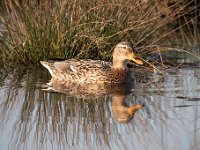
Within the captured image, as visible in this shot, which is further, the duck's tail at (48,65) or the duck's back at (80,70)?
the duck's tail at (48,65)

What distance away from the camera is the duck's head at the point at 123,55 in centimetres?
1034

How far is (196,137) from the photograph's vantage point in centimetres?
705

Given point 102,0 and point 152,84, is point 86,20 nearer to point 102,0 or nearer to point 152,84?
point 102,0

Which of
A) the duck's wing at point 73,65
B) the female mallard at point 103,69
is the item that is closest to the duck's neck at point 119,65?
the female mallard at point 103,69

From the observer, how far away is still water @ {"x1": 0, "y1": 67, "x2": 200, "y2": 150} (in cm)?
702

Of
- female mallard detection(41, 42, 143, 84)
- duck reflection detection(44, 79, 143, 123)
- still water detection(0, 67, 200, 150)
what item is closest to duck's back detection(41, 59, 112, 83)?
female mallard detection(41, 42, 143, 84)

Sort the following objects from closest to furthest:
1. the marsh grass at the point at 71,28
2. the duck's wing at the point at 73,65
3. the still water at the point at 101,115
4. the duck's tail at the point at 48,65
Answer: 1. the still water at the point at 101,115
2. the duck's wing at the point at 73,65
3. the duck's tail at the point at 48,65
4. the marsh grass at the point at 71,28

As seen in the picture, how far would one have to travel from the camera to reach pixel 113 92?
973cm

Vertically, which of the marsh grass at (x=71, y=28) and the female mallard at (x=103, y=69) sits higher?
the marsh grass at (x=71, y=28)

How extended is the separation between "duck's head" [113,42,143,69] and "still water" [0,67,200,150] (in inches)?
14.3

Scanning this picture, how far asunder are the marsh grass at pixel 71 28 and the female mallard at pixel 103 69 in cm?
59

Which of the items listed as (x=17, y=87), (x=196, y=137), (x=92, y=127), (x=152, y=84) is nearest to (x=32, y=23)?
(x=17, y=87)

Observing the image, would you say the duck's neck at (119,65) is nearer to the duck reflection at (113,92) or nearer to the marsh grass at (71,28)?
the duck reflection at (113,92)

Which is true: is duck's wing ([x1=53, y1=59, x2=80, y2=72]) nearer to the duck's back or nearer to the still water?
the duck's back
